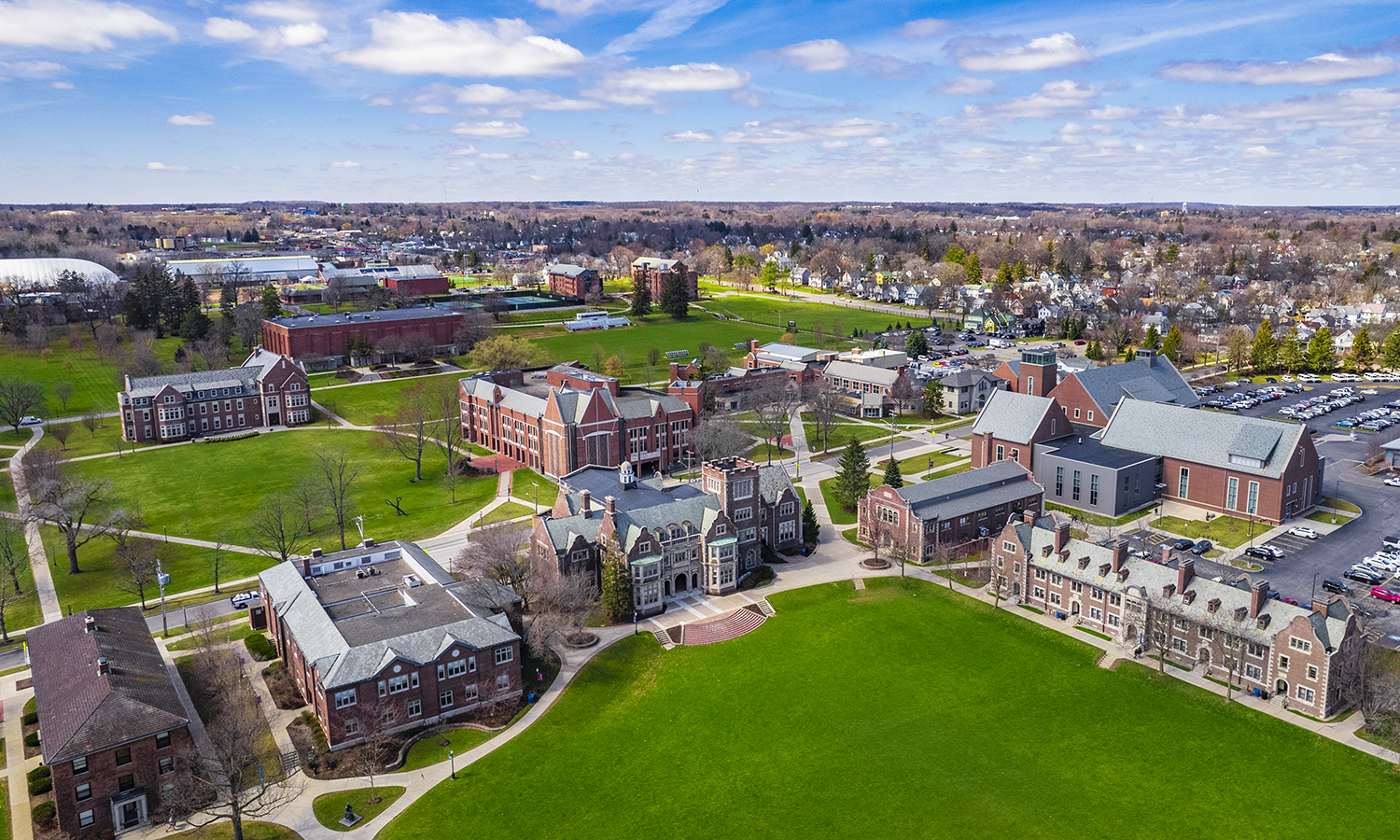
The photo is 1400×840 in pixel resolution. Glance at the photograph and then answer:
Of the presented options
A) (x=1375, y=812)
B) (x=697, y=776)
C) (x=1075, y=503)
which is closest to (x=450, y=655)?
(x=697, y=776)

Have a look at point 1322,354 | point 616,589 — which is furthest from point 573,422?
point 1322,354

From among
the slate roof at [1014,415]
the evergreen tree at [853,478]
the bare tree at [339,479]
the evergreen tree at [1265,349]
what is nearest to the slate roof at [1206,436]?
the slate roof at [1014,415]

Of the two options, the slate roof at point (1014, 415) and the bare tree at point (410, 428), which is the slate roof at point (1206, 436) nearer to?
the slate roof at point (1014, 415)

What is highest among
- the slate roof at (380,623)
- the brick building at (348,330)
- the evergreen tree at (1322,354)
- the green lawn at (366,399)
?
the brick building at (348,330)

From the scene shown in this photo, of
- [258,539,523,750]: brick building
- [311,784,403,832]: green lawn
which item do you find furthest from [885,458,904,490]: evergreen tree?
[311,784,403,832]: green lawn

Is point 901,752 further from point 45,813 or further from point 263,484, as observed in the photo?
point 263,484

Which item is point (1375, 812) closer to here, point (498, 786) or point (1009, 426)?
point (498, 786)
